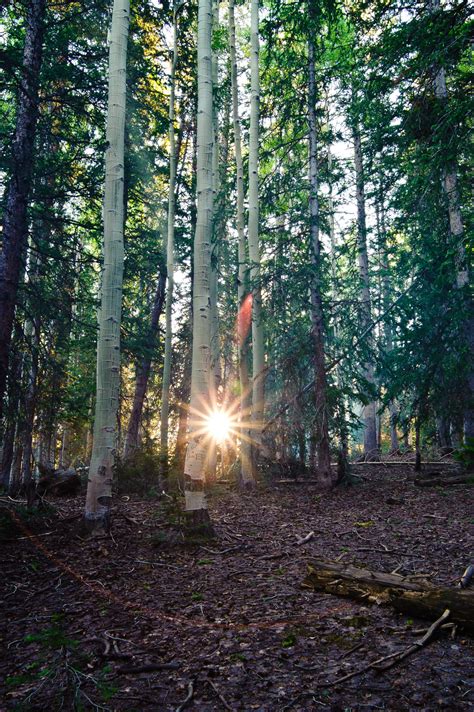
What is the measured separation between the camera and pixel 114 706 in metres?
2.62

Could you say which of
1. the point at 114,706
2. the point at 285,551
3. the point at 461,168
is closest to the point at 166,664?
the point at 114,706

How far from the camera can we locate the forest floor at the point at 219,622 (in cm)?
270

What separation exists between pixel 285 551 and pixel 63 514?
4.36m

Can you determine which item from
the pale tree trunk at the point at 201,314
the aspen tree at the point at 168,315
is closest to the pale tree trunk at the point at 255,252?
the aspen tree at the point at 168,315

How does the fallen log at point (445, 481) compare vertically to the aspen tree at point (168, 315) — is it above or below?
below

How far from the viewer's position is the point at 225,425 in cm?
1262

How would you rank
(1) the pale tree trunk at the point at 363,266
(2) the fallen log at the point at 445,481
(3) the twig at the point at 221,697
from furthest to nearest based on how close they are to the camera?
1. (1) the pale tree trunk at the point at 363,266
2. (2) the fallen log at the point at 445,481
3. (3) the twig at the point at 221,697

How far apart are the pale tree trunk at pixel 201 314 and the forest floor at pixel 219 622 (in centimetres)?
64

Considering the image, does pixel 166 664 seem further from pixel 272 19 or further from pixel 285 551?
pixel 272 19

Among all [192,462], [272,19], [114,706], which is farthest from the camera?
[272,19]

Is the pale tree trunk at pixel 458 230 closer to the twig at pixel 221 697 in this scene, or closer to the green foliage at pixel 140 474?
the green foliage at pixel 140 474

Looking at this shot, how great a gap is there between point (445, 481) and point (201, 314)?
7.55 metres

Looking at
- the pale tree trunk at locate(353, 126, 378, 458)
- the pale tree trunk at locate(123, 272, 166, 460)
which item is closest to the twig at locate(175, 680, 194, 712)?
the pale tree trunk at locate(123, 272, 166, 460)

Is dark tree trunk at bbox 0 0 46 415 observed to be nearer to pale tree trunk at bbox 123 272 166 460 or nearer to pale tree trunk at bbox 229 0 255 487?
pale tree trunk at bbox 229 0 255 487
